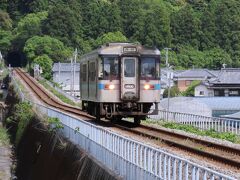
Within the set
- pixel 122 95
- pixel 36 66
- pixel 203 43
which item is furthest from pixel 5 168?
pixel 203 43

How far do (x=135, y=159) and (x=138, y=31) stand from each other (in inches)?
3159

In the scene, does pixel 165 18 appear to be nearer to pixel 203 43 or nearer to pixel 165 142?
pixel 203 43

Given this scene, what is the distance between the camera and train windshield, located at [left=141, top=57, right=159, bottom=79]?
1897 cm

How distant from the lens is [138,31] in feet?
294

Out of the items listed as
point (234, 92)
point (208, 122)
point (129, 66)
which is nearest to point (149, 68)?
point (129, 66)

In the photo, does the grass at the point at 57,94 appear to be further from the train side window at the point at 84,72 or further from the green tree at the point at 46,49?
the green tree at the point at 46,49

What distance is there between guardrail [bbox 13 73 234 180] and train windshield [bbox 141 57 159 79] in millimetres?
4687

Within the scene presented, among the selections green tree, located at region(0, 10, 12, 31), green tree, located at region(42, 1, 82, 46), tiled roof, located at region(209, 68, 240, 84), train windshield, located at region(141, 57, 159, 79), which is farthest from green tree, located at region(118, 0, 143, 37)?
train windshield, located at region(141, 57, 159, 79)

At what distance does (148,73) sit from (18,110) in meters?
12.0

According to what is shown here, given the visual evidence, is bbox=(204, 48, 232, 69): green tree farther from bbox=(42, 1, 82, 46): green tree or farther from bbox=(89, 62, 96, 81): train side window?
bbox=(89, 62, 96, 81): train side window

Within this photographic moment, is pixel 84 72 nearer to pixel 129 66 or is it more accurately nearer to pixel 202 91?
pixel 129 66

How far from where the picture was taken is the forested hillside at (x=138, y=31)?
85.7m

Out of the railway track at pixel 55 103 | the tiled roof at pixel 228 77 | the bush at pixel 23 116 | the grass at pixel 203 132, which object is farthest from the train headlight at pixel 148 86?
the tiled roof at pixel 228 77

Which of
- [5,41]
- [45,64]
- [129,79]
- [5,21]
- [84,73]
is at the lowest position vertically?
[129,79]
